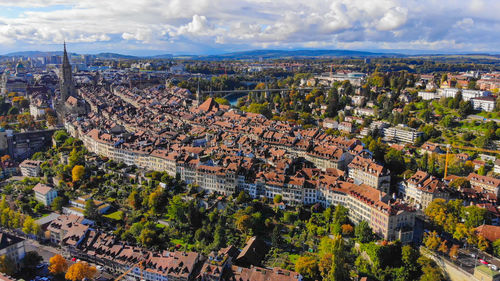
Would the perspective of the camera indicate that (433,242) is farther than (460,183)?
No

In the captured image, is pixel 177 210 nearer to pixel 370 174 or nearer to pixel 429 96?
pixel 370 174

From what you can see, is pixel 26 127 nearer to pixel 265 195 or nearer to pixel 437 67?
pixel 265 195

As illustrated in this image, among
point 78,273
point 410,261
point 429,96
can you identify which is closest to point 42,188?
point 78,273

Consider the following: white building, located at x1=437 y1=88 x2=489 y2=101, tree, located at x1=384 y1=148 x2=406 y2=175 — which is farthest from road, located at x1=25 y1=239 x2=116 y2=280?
white building, located at x1=437 y1=88 x2=489 y2=101

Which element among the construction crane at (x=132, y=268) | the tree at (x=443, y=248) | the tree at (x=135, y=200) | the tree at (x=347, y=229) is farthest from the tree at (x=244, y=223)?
the tree at (x=443, y=248)

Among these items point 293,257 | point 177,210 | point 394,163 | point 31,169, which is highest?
point 394,163

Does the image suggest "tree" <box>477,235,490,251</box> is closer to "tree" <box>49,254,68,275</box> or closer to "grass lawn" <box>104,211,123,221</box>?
"grass lawn" <box>104,211,123,221</box>

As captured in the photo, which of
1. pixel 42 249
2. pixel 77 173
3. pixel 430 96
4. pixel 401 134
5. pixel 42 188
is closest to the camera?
pixel 42 249
